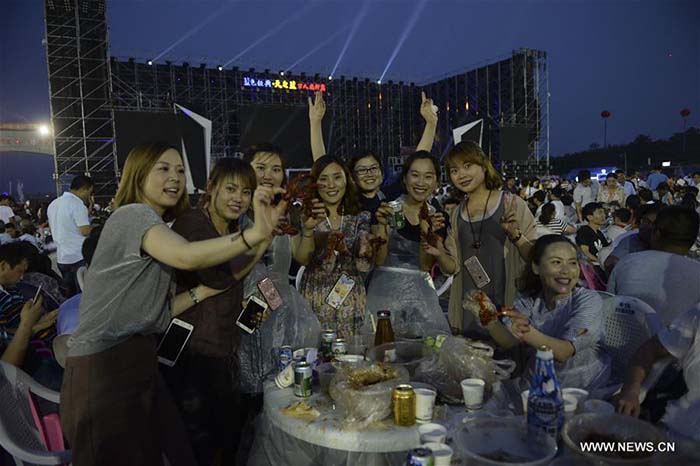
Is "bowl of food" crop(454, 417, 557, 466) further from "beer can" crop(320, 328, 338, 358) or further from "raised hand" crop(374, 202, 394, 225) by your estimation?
"raised hand" crop(374, 202, 394, 225)

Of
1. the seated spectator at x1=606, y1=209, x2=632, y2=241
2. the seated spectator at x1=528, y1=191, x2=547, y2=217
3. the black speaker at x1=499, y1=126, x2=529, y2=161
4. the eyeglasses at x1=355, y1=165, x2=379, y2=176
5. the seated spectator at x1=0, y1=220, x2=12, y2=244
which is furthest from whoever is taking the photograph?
the black speaker at x1=499, y1=126, x2=529, y2=161

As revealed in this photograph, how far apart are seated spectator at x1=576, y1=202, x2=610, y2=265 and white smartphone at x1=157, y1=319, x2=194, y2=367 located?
4151 millimetres

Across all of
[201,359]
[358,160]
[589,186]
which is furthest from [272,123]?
[201,359]

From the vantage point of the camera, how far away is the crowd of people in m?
1.52

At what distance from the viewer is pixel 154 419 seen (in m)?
1.68

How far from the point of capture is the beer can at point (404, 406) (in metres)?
1.50

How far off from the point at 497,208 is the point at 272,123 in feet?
50.0

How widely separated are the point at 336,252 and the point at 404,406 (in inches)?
45.3

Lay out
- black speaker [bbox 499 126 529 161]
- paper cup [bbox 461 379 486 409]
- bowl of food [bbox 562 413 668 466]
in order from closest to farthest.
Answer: bowl of food [bbox 562 413 668 466], paper cup [bbox 461 379 486 409], black speaker [bbox 499 126 529 161]

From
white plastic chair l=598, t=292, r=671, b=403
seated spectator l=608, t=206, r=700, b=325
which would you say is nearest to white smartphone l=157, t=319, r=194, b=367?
white plastic chair l=598, t=292, r=671, b=403

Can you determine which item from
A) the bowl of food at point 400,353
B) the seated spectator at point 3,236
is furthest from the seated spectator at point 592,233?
the seated spectator at point 3,236

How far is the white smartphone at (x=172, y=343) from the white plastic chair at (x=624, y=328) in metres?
1.85

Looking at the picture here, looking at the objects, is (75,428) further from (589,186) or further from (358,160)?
(589,186)

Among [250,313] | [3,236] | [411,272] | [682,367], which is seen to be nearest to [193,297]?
[250,313]
